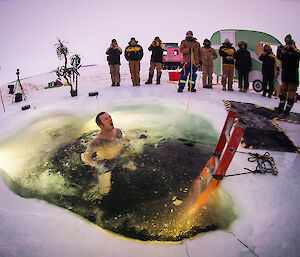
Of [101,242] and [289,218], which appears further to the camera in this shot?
[289,218]

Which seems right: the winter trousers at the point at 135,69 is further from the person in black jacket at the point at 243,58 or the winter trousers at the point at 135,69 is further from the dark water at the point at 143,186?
the dark water at the point at 143,186

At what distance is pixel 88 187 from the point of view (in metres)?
2.77

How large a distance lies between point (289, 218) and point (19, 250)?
2.78 m

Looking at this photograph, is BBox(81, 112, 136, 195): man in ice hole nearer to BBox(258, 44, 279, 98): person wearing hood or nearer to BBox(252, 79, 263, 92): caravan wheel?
BBox(258, 44, 279, 98): person wearing hood

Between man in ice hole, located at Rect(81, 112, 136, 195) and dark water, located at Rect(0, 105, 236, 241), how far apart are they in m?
0.10

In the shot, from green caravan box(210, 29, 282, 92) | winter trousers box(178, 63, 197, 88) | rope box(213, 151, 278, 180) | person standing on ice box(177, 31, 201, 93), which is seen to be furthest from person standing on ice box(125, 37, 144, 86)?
rope box(213, 151, 278, 180)

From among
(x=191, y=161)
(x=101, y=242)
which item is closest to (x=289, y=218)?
(x=191, y=161)

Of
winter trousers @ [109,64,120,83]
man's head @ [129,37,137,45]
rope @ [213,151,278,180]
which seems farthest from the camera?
winter trousers @ [109,64,120,83]

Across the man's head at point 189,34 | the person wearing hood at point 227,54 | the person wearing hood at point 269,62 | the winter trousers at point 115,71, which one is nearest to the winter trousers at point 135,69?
the winter trousers at point 115,71

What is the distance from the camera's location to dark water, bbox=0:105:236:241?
2.11m

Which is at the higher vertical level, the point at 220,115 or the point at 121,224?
the point at 220,115

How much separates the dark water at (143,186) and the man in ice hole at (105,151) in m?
0.10

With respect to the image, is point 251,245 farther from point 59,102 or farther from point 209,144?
point 59,102

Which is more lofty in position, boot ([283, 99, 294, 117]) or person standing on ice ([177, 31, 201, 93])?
person standing on ice ([177, 31, 201, 93])
